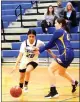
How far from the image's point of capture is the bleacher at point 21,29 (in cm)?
1193

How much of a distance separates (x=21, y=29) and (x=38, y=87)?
232 inches

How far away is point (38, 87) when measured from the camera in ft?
25.1

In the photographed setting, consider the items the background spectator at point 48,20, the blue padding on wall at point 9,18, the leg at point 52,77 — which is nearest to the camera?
the leg at point 52,77

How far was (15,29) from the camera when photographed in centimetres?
1335

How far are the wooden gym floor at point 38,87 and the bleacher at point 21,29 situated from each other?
1765 millimetres

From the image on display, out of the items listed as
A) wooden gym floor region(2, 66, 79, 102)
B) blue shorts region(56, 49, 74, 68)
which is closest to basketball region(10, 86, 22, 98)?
wooden gym floor region(2, 66, 79, 102)

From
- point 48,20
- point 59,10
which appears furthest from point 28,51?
point 59,10

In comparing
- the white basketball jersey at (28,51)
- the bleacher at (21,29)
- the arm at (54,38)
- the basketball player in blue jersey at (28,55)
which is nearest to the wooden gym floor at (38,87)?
the basketball player in blue jersey at (28,55)

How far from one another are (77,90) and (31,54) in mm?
1354

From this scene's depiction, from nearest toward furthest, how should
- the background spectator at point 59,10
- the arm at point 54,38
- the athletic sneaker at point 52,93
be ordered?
the arm at point 54,38 → the athletic sneaker at point 52,93 → the background spectator at point 59,10

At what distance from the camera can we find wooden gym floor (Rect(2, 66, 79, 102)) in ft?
21.5

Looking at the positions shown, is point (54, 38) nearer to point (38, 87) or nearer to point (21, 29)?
point (38, 87)

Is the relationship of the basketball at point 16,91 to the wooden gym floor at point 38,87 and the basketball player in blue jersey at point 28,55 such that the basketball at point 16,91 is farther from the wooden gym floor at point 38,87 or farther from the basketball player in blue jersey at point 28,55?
the basketball player in blue jersey at point 28,55

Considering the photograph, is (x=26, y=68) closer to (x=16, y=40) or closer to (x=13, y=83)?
(x=13, y=83)
